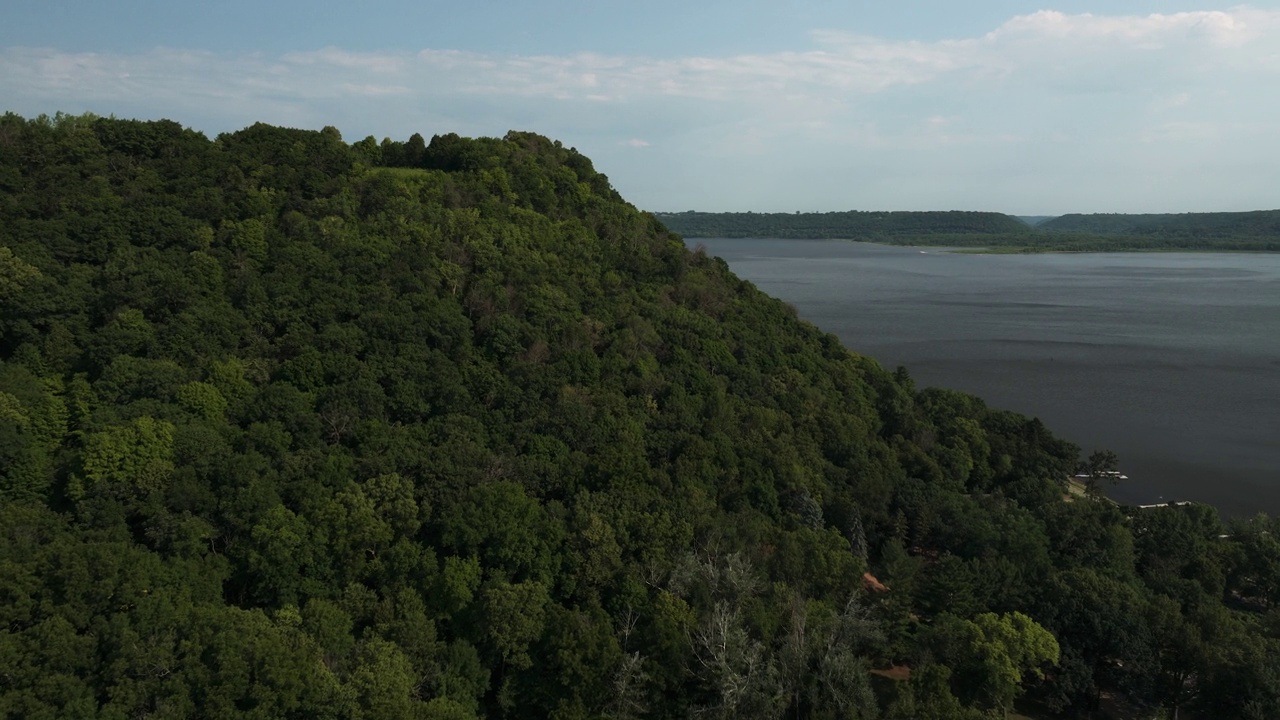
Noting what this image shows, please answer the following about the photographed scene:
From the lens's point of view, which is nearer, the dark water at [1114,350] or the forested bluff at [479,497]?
the forested bluff at [479,497]

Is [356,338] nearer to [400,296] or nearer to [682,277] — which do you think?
[400,296]

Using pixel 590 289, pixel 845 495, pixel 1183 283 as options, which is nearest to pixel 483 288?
pixel 590 289

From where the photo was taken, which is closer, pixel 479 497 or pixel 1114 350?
pixel 479 497

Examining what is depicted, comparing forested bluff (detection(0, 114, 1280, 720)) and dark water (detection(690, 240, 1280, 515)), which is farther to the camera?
dark water (detection(690, 240, 1280, 515))

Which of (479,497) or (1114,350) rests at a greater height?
(1114,350)
